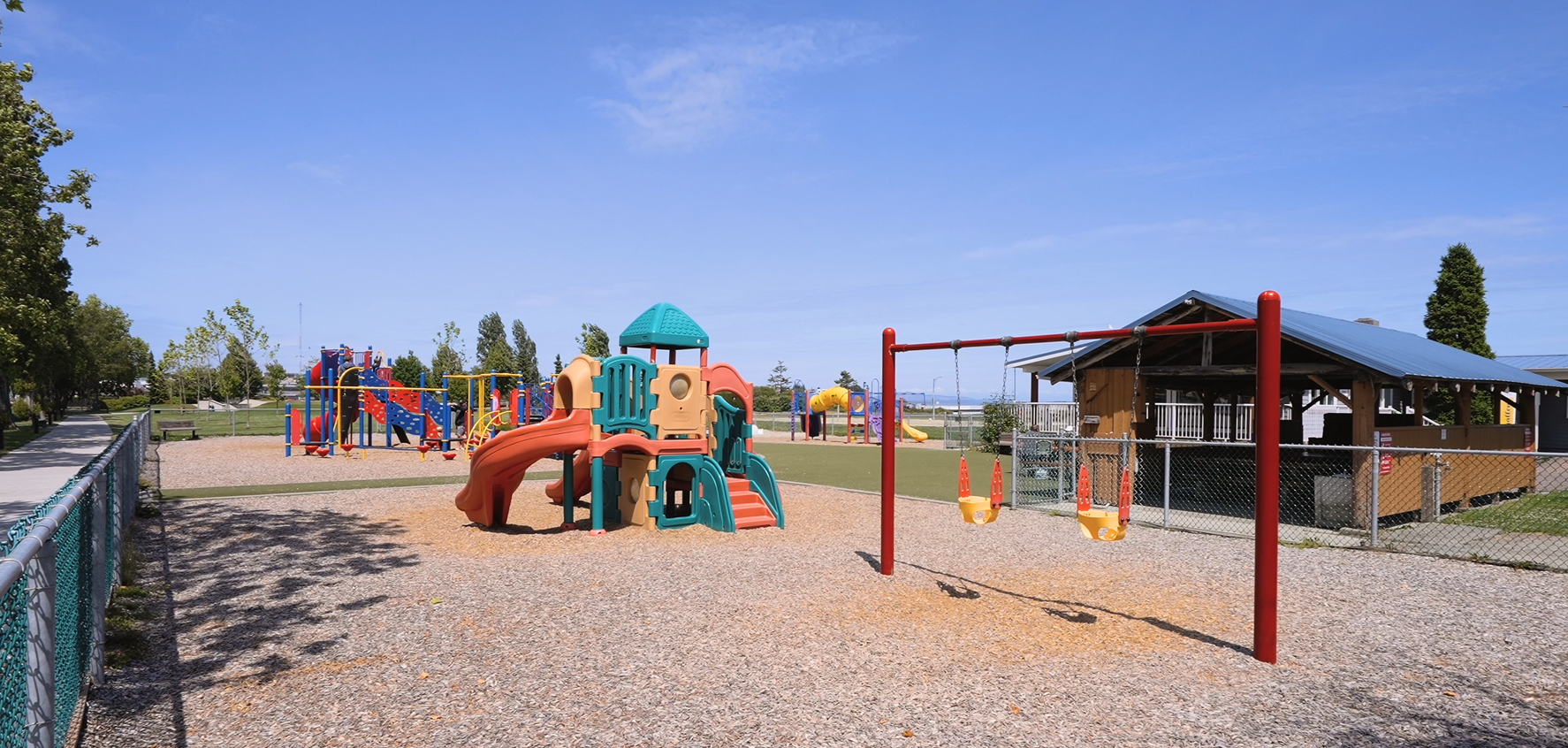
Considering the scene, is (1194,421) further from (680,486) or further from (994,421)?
(680,486)

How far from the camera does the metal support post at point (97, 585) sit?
5410 millimetres

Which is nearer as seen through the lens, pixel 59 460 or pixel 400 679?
pixel 400 679

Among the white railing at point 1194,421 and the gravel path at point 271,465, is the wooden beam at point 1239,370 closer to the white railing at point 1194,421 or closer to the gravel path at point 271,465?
the white railing at point 1194,421

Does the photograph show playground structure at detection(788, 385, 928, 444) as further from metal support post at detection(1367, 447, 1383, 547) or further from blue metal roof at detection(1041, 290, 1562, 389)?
metal support post at detection(1367, 447, 1383, 547)

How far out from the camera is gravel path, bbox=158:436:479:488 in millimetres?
17953

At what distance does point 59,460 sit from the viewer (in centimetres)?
1986

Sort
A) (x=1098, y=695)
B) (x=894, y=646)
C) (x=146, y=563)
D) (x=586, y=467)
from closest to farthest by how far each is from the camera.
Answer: (x=1098, y=695), (x=894, y=646), (x=146, y=563), (x=586, y=467)

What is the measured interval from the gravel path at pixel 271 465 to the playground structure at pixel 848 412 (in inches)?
590

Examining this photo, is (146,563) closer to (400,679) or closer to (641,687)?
(400,679)

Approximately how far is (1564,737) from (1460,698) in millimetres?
619

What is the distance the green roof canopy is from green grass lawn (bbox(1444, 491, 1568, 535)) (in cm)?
1207

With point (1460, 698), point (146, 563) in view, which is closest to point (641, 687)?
point (1460, 698)

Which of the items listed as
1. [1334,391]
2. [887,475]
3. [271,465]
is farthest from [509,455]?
[271,465]

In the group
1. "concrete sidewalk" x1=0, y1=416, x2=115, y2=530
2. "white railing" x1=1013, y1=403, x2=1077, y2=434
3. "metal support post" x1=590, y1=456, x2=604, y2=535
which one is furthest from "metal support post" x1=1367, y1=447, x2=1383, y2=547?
"concrete sidewalk" x1=0, y1=416, x2=115, y2=530
